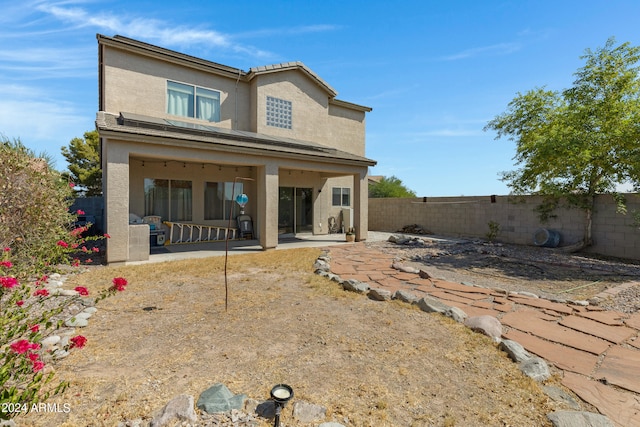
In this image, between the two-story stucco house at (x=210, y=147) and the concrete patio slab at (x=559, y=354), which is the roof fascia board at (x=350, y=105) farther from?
the concrete patio slab at (x=559, y=354)

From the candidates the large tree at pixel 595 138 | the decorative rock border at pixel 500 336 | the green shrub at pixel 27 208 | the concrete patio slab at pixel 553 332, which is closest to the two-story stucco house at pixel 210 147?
the green shrub at pixel 27 208

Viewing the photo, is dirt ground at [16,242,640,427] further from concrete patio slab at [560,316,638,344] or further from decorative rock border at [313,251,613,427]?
concrete patio slab at [560,316,638,344]

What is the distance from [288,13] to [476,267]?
33.8 feet

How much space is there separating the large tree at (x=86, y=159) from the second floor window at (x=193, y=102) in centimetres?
2100

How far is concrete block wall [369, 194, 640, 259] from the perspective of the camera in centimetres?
1038

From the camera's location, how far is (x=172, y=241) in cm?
1173

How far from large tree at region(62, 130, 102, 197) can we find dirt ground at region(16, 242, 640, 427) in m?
28.8

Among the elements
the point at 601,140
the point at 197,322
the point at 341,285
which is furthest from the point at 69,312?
the point at 601,140

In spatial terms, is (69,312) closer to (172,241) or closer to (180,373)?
(180,373)

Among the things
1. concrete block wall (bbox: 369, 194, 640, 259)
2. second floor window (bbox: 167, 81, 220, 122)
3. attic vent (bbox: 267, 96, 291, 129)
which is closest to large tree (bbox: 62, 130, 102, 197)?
second floor window (bbox: 167, 81, 220, 122)

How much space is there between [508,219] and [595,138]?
4922 millimetres

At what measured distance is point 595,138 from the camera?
9477 mm

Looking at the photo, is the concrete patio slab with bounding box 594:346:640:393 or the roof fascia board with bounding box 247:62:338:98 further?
the roof fascia board with bounding box 247:62:338:98

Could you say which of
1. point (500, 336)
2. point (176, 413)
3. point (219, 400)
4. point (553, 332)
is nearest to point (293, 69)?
point (500, 336)
